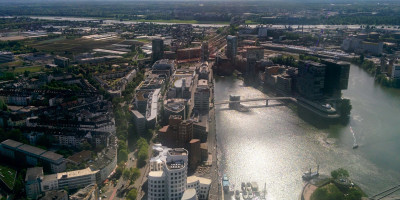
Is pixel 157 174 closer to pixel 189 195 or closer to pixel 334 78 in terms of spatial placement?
pixel 189 195

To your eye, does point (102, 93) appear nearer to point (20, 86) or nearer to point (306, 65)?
point (20, 86)

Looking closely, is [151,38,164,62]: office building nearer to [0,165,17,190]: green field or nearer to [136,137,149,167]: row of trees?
[136,137,149,167]: row of trees

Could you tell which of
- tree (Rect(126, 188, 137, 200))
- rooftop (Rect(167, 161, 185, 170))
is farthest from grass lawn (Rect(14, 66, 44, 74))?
rooftop (Rect(167, 161, 185, 170))

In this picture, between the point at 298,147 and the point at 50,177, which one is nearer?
the point at 50,177

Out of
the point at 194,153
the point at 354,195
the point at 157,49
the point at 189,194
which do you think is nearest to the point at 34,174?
the point at 189,194

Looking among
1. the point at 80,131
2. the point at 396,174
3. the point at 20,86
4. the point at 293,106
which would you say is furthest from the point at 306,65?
the point at 20,86

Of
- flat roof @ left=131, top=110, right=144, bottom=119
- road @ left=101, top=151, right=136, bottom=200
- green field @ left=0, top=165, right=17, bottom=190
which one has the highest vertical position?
flat roof @ left=131, top=110, right=144, bottom=119

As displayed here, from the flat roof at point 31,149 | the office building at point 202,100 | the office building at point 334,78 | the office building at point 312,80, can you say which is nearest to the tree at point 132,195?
the flat roof at point 31,149
